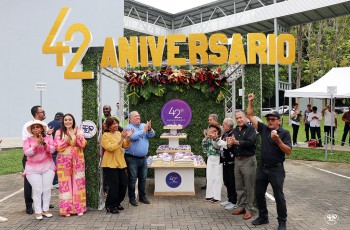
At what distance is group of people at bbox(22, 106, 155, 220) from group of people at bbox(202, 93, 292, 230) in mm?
1604

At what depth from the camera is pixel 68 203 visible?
21.2 ft

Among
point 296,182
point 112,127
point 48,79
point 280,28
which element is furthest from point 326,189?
point 280,28

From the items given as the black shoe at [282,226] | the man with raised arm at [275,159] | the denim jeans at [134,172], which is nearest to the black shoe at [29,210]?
the denim jeans at [134,172]

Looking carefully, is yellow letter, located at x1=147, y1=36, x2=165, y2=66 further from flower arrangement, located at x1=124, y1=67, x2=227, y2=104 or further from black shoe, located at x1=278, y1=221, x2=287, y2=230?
black shoe, located at x1=278, y1=221, x2=287, y2=230

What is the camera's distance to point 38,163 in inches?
242

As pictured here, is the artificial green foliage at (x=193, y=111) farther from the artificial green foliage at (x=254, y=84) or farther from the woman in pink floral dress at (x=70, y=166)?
the woman in pink floral dress at (x=70, y=166)

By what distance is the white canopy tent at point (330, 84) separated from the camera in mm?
14249

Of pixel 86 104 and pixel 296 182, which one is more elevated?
pixel 86 104

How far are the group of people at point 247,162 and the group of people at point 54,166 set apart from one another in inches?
104

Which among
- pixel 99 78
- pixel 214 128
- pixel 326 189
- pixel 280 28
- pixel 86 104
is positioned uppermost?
pixel 280 28

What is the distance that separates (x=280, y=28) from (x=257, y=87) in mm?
19973

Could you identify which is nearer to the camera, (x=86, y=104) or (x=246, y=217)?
(x=246, y=217)

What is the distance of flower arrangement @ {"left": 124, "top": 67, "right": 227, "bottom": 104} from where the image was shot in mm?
9625

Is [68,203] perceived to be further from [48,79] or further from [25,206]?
[48,79]
